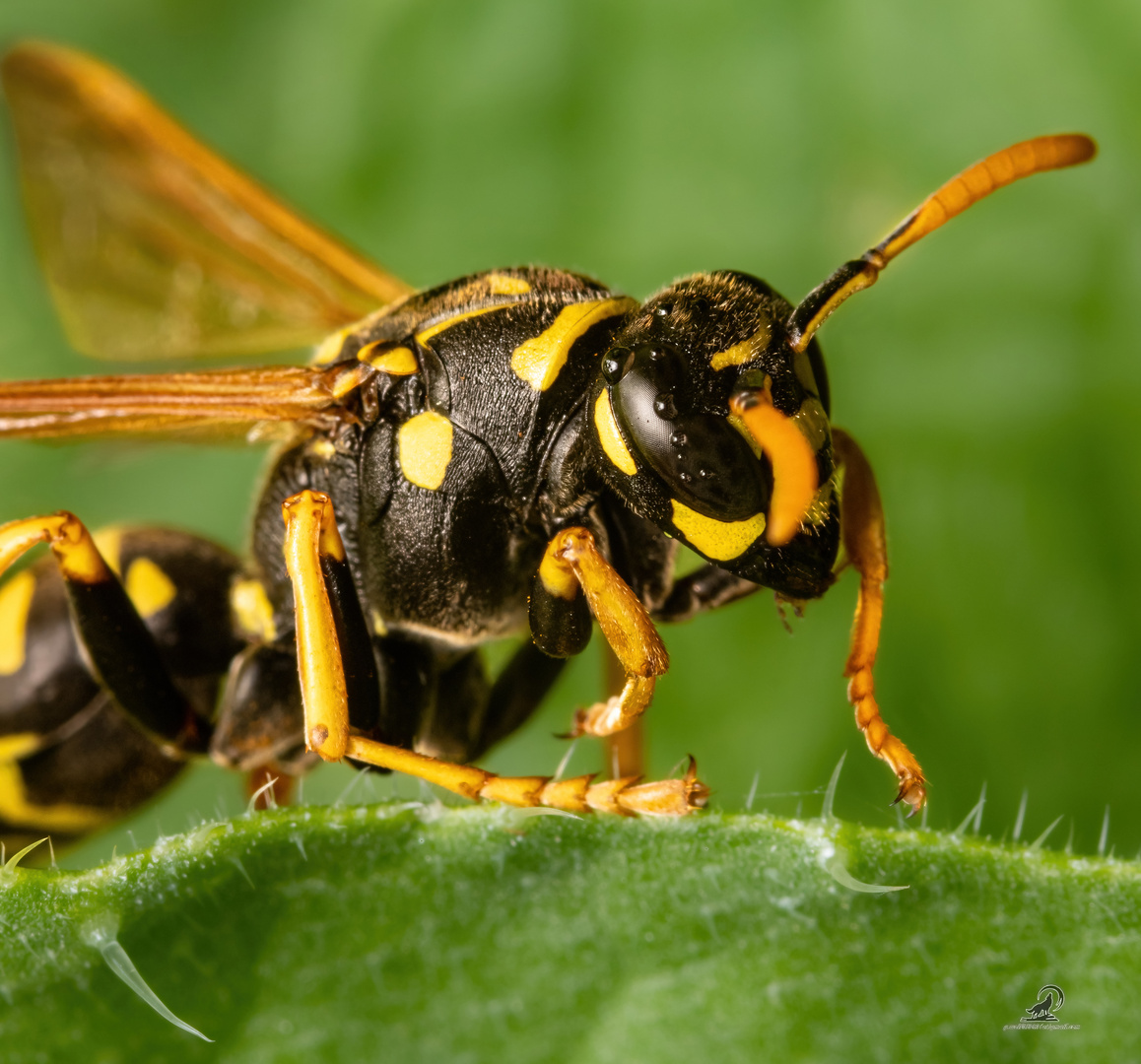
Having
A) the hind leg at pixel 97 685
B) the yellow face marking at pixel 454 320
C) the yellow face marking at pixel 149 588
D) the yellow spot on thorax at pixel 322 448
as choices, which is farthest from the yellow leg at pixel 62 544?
the yellow face marking at pixel 454 320

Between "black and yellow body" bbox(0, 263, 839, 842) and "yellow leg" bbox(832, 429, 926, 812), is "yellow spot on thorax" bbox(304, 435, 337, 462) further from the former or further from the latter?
"yellow leg" bbox(832, 429, 926, 812)

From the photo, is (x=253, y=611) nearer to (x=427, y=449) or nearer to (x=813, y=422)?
(x=427, y=449)

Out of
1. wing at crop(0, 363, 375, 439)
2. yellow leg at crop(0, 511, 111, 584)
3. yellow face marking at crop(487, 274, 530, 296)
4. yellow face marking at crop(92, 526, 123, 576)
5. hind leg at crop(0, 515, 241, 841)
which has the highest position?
yellow face marking at crop(487, 274, 530, 296)

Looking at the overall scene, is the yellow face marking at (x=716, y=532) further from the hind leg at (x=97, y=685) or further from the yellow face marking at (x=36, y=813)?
the yellow face marking at (x=36, y=813)

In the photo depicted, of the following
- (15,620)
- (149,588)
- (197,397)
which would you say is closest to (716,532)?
(197,397)

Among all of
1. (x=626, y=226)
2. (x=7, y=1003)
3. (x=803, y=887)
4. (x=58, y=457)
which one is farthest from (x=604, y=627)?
(x=58, y=457)

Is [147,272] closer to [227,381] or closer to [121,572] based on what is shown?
[121,572]

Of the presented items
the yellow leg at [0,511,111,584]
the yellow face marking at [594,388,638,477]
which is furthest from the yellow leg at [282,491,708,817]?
the yellow leg at [0,511,111,584]
